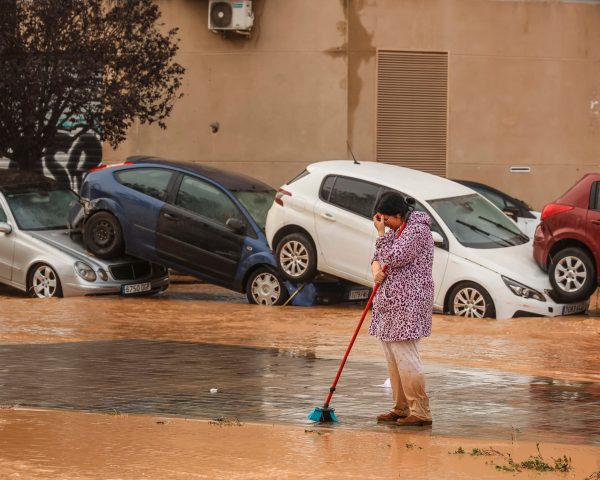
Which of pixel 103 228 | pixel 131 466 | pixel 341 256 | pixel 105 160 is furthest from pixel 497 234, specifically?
pixel 105 160

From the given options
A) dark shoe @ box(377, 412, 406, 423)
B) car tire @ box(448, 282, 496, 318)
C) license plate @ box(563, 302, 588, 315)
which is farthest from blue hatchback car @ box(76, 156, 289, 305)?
dark shoe @ box(377, 412, 406, 423)

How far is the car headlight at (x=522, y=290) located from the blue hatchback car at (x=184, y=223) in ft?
10.2

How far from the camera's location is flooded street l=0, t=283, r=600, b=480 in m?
8.13

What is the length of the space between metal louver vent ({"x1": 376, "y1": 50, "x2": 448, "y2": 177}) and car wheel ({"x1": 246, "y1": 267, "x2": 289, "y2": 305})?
32.0ft

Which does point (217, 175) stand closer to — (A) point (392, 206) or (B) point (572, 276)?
(B) point (572, 276)

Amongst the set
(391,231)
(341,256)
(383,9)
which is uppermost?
(383,9)

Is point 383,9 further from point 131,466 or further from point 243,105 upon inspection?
point 131,466

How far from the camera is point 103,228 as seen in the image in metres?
18.9

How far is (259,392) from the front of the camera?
10812mm

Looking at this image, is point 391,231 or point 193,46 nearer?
point 391,231

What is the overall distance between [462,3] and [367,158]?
3.59 metres

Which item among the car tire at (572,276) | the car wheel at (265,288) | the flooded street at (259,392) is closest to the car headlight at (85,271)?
the flooded street at (259,392)

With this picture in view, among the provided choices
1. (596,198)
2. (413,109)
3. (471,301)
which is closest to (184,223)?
(471,301)

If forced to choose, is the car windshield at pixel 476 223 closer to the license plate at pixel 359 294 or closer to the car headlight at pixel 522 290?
the car headlight at pixel 522 290
